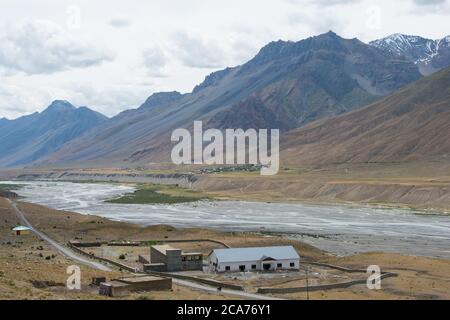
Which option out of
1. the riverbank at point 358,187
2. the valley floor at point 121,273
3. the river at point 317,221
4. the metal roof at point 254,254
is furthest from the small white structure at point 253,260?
the riverbank at point 358,187

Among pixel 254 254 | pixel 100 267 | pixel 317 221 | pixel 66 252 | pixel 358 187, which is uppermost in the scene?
pixel 358 187

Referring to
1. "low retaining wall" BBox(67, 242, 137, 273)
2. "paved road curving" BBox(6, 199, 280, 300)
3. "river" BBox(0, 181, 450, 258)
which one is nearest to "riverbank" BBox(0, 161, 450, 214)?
"river" BBox(0, 181, 450, 258)

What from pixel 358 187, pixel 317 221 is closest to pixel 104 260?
pixel 317 221

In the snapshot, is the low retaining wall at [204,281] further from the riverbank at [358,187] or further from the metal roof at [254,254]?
the riverbank at [358,187]

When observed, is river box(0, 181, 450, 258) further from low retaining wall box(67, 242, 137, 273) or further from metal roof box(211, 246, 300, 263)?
low retaining wall box(67, 242, 137, 273)

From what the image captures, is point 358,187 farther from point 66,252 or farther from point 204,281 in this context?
point 204,281

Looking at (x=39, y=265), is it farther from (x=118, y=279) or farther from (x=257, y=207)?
(x=257, y=207)
